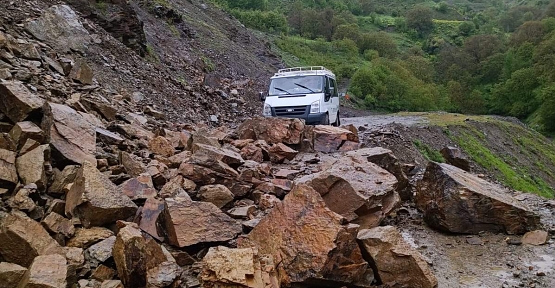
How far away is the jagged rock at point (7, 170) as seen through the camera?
532cm

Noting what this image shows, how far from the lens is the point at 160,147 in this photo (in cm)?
844

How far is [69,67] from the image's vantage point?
36.3 feet

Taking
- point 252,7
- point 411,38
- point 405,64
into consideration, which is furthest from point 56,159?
point 411,38

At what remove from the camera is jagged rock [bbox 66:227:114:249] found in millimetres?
4945

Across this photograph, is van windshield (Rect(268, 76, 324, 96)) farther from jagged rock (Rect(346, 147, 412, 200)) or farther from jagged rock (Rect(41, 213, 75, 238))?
jagged rock (Rect(41, 213, 75, 238))

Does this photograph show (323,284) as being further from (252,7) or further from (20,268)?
(252,7)

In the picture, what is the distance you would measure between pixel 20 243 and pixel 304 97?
10716 mm

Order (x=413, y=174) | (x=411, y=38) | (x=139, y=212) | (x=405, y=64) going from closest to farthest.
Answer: (x=139, y=212) < (x=413, y=174) < (x=405, y=64) < (x=411, y=38)

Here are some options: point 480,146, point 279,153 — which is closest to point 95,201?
point 279,153

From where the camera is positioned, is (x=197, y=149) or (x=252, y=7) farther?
(x=252, y=7)

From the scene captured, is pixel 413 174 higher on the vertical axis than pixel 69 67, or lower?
lower

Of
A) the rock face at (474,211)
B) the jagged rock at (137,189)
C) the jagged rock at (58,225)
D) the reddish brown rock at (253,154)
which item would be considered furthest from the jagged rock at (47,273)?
the rock face at (474,211)

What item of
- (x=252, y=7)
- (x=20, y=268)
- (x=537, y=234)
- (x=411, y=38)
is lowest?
(x=411, y=38)

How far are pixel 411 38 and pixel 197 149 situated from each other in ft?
353
